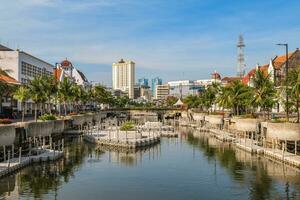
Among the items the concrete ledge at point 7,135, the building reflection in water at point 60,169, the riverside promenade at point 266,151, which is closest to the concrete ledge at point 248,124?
the riverside promenade at point 266,151

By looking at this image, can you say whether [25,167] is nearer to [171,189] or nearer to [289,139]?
[171,189]

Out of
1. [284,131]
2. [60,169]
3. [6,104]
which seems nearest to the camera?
[60,169]

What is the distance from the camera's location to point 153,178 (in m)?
58.6

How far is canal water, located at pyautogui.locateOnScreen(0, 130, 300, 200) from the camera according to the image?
4866 centimetres

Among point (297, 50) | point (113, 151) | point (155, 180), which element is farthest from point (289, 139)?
point (297, 50)

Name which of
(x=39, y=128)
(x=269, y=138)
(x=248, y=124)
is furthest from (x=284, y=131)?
(x=39, y=128)

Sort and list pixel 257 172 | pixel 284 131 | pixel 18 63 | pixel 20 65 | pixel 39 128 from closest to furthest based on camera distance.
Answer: pixel 257 172 < pixel 284 131 < pixel 39 128 < pixel 18 63 < pixel 20 65

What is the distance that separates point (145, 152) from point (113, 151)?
6050mm

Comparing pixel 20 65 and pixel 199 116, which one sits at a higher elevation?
pixel 20 65

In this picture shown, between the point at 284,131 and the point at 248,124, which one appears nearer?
the point at 284,131

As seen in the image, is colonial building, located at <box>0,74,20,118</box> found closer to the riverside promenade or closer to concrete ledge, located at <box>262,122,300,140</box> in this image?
the riverside promenade

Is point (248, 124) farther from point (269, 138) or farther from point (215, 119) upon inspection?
point (215, 119)

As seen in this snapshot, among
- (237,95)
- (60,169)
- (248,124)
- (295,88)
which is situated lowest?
(60,169)

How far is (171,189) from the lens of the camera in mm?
51375
